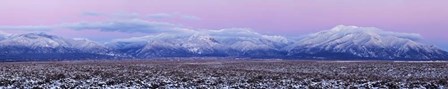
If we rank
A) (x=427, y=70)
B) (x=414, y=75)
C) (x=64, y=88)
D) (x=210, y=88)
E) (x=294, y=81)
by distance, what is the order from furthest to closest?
(x=427, y=70) < (x=414, y=75) < (x=294, y=81) < (x=210, y=88) < (x=64, y=88)

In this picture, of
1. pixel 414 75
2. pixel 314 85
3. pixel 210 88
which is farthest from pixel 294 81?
pixel 414 75

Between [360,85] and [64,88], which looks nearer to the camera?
[64,88]

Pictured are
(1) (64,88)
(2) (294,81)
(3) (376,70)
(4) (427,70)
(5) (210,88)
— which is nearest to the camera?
(1) (64,88)

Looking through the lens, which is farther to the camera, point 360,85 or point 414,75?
point 414,75

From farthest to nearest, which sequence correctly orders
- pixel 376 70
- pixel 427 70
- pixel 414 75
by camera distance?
pixel 376 70 < pixel 427 70 < pixel 414 75

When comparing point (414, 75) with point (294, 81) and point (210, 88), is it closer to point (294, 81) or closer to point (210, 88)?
point (294, 81)

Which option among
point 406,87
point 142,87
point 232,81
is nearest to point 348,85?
point 406,87

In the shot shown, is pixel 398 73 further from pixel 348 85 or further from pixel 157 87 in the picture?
pixel 157 87

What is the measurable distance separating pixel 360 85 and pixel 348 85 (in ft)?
2.42

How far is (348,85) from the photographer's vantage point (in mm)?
34344

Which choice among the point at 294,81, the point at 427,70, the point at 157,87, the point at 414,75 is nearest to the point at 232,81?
the point at 294,81

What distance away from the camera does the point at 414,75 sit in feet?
165

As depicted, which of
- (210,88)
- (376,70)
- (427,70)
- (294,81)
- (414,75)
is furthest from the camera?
(376,70)

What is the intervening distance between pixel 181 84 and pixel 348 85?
10528 mm
